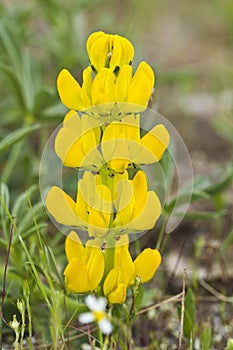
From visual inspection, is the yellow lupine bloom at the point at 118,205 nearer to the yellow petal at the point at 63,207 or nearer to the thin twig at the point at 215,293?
the yellow petal at the point at 63,207

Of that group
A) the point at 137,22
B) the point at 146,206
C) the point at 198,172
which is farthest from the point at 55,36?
the point at 146,206

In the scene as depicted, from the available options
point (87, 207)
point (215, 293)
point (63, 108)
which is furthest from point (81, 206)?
point (63, 108)

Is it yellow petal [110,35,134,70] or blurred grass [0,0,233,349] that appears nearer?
yellow petal [110,35,134,70]

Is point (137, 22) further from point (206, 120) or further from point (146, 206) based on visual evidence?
point (146, 206)

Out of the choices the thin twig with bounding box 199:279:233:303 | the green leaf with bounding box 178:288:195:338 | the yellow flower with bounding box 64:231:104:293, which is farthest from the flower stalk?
the thin twig with bounding box 199:279:233:303

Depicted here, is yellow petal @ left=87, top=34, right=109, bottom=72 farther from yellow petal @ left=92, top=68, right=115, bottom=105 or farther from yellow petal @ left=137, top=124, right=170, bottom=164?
yellow petal @ left=137, top=124, right=170, bottom=164

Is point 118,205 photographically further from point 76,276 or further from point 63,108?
point 63,108

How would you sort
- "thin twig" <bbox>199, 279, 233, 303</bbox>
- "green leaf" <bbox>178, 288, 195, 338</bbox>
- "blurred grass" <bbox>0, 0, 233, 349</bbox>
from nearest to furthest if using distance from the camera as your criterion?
1. "green leaf" <bbox>178, 288, 195, 338</bbox>
2. "blurred grass" <bbox>0, 0, 233, 349</bbox>
3. "thin twig" <bbox>199, 279, 233, 303</bbox>
